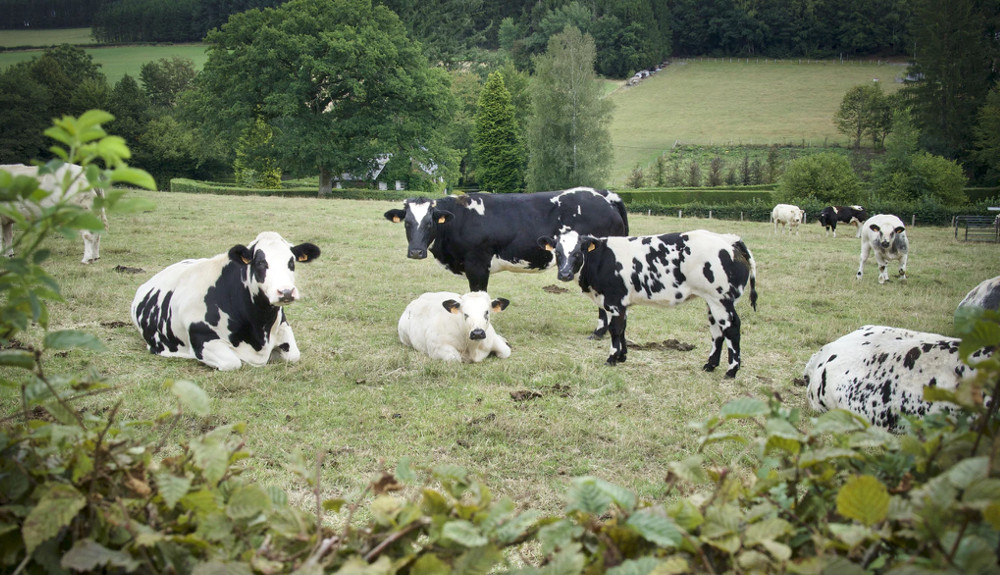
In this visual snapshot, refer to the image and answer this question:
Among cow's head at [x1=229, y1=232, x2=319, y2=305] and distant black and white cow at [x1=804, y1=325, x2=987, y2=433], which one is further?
cow's head at [x1=229, y1=232, x2=319, y2=305]

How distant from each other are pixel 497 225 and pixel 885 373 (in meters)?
5.93

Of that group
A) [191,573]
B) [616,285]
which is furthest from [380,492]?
[616,285]

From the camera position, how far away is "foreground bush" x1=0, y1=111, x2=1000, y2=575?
122 cm

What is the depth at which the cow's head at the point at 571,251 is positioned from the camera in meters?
8.16

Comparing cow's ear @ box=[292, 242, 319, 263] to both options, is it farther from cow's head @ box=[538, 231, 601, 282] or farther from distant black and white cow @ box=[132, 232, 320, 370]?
cow's head @ box=[538, 231, 601, 282]

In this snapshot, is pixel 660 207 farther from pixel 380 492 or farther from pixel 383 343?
pixel 380 492

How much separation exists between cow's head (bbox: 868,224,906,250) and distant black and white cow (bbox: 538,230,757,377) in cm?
758

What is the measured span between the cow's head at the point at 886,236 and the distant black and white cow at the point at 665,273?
7582mm

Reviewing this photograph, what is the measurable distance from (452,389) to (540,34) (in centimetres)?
10356

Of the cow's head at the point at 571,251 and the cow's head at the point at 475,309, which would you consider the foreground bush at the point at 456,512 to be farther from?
the cow's head at the point at 571,251

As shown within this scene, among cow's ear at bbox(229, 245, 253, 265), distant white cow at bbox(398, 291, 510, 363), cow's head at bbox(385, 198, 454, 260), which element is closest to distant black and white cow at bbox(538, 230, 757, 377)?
distant white cow at bbox(398, 291, 510, 363)

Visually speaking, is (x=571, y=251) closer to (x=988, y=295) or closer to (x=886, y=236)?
(x=988, y=295)

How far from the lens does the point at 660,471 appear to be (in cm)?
488

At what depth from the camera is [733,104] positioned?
85.9 m
